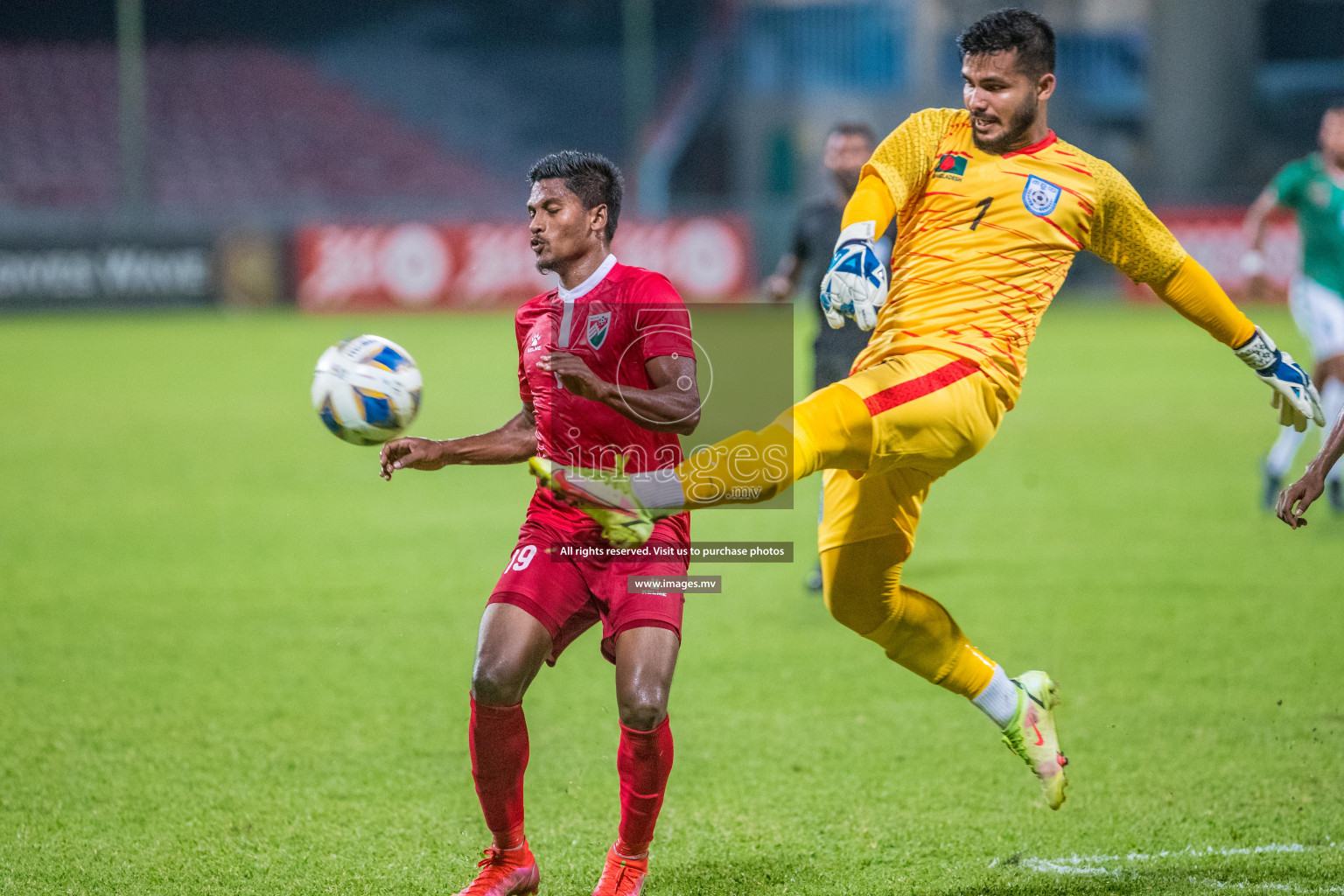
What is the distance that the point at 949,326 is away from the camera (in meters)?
4.01

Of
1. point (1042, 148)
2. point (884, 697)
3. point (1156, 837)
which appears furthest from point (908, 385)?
point (884, 697)

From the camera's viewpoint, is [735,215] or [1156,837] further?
[735,215]

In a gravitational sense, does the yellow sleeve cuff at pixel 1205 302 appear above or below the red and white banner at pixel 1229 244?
above

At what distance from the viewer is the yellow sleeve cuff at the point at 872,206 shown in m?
3.90

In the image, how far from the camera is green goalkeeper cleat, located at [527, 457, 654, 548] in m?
3.61

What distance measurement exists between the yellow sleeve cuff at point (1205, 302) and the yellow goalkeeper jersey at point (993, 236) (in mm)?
42

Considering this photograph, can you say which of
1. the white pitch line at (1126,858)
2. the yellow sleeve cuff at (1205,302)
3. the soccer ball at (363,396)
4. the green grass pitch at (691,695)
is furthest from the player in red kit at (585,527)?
the yellow sleeve cuff at (1205,302)

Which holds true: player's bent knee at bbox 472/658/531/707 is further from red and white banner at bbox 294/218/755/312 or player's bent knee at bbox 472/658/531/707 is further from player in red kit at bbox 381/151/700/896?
red and white banner at bbox 294/218/755/312

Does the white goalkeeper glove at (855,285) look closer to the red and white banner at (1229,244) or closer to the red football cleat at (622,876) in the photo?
the red football cleat at (622,876)

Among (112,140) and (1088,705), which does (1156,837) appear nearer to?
(1088,705)

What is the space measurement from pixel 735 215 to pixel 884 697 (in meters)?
21.6

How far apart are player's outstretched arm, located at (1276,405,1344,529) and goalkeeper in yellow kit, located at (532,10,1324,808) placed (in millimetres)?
245

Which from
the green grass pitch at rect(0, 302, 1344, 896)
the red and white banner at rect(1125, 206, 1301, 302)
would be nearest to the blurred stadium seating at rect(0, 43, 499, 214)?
the red and white banner at rect(1125, 206, 1301, 302)

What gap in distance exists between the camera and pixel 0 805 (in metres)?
4.62
